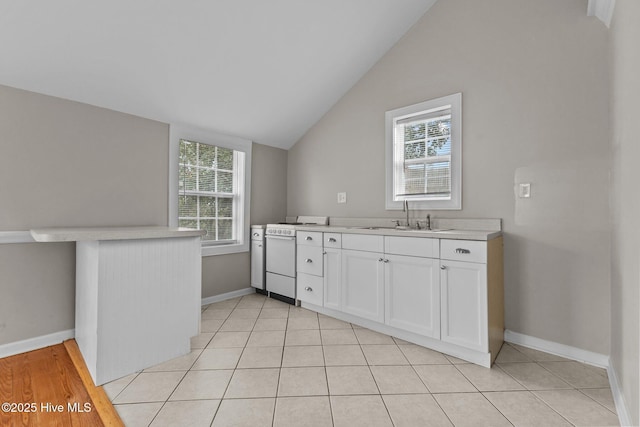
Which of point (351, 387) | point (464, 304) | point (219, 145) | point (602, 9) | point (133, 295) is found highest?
point (602, 9)

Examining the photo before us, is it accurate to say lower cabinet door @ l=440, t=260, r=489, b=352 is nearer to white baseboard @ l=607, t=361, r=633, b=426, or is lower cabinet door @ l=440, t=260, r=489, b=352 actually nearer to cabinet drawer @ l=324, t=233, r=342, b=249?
white baseboard @ l=607, t=361, r=633, b=426

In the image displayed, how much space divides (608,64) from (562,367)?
7.03ft

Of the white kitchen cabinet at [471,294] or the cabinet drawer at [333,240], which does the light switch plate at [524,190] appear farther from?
the cabinet drawer at [333,240]

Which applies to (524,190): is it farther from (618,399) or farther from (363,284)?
(363,284)

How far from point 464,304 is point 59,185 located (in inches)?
131

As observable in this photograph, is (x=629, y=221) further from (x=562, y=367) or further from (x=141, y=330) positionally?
(x=141, y=330)

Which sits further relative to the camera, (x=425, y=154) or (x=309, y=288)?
(x=309, y=288)

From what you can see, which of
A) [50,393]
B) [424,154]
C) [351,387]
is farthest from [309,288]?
[50,393]

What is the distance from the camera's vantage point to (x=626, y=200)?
1542mm

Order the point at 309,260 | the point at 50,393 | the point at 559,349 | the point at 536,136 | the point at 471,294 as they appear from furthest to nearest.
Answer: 1. the point at 309,260
2. the point at 536,136
3. the point at 559,349
4. the point at 471,294
5. the point at 50,393

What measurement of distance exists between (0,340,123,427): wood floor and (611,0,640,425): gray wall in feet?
8.28

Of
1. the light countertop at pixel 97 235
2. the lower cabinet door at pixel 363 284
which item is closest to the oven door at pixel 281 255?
the lower cabinet door at pixel 363 284

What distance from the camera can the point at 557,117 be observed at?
229 cm

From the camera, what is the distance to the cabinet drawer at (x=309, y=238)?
10.4 feet
